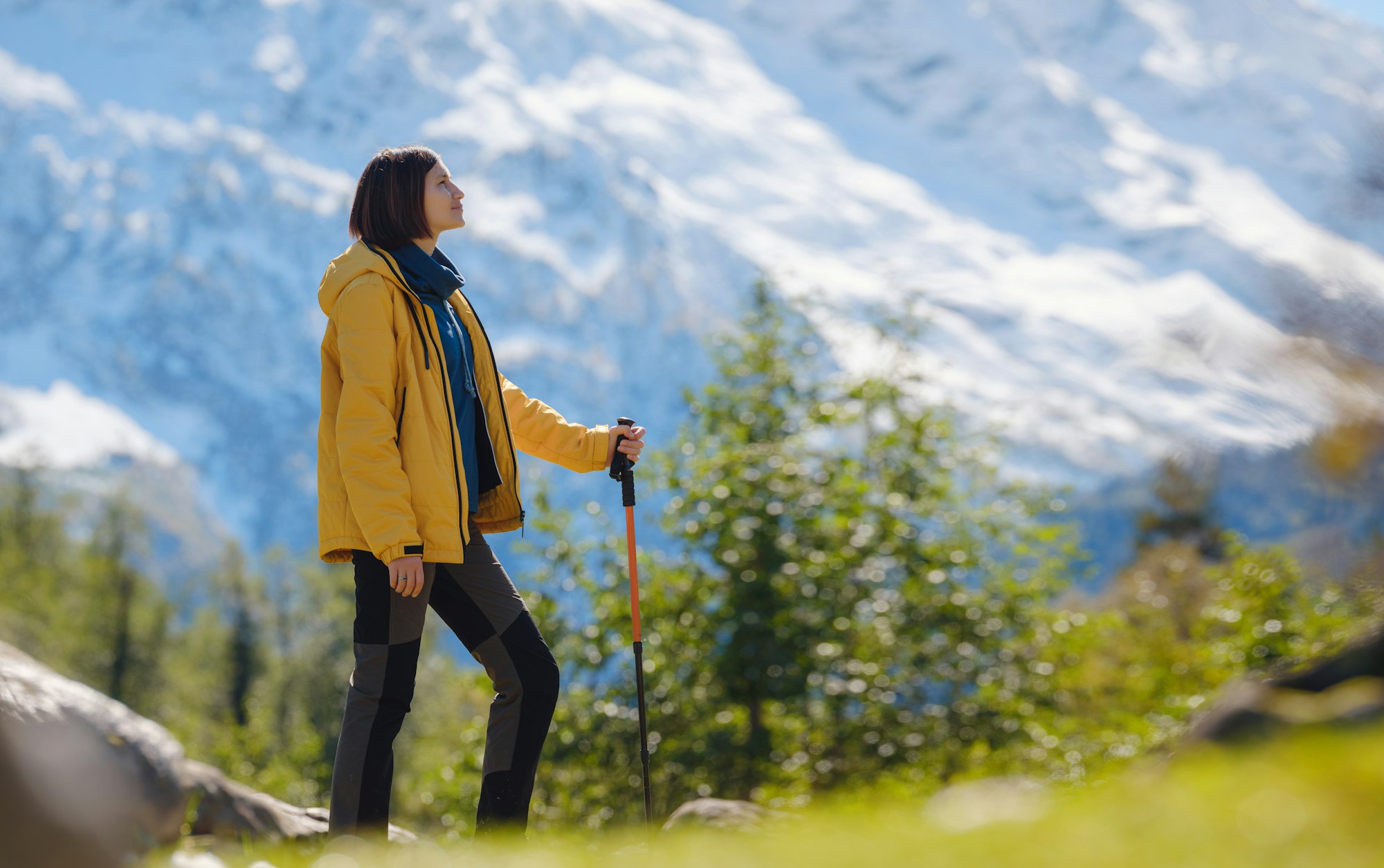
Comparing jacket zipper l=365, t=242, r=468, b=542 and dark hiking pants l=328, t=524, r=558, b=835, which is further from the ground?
jacket zipper l=365, t=242, r=468, b=542

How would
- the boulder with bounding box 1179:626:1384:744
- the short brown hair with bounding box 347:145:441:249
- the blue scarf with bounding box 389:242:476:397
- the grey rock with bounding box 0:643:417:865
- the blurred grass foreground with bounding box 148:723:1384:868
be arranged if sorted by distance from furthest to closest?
the short brown hair with bounding box 347:145:441:249 < the blue scarf with bounding box 389:242:476:397 < the grey rock with bounding box 0:643:417:865 < the boulder with bounding box 1179:626:1384:744 < the blurred grass foreground with bounding box 148:723:1384:868

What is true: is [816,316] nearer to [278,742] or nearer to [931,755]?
[931,755]

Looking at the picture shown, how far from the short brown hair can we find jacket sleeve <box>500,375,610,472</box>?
792 mm

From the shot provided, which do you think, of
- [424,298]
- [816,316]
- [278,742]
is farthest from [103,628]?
[424,298]

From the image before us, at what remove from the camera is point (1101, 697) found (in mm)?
12281

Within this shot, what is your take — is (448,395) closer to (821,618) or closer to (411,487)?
(411,487)

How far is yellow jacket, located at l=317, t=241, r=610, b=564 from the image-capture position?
4.16 m

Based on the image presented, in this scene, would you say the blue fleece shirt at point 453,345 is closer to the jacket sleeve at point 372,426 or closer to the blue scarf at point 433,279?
the blue scarf at point 433,279

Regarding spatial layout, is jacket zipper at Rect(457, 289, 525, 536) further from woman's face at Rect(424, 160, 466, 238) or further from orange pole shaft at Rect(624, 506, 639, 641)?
orange pole shaft at Rect(624, 506, 639, 641)

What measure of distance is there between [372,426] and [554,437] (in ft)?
3.48

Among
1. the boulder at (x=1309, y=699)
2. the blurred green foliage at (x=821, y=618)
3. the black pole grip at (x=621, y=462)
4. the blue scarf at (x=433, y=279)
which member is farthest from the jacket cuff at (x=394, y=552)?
the blurred green foliage at (x=821, y=618)

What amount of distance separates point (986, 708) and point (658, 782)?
2730mm

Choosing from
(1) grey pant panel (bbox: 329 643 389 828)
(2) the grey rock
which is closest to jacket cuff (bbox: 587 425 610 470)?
(1) grey pant panel (bbox: 329 643 389 828)

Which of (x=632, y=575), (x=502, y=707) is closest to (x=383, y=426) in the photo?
(x=502, y=707)
